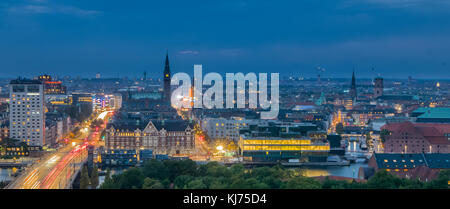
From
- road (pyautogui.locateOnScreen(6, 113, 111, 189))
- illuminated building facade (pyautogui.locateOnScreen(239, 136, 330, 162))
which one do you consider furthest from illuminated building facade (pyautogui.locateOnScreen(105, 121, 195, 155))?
illuminated building facade (pyautogui.locateOnScreen(239, 136, 330, 162))

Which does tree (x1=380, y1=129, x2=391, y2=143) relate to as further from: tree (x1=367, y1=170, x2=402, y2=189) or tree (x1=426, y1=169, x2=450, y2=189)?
tree (x1=367, y1=170, x2=402, y2=189)

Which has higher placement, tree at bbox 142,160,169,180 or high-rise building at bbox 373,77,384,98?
high-rise building at bbox 373,77,384,98

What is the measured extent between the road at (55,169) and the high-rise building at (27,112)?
104cm

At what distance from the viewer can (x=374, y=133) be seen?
70.4 ft

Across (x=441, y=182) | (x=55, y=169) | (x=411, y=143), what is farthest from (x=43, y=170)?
(x=411, y=143)

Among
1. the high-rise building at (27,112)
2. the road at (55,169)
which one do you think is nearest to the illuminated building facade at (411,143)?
the road at (55,169)

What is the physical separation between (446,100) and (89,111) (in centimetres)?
2837

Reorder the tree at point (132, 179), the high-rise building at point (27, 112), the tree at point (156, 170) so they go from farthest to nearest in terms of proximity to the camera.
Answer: the high-rise building at point (27, 112) < the tree at point (156, 170) < the tree at point (132, 179)

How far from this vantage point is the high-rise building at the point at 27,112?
747 inches

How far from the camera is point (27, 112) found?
62.7ft

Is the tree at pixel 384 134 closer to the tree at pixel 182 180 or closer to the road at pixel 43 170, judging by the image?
the tree at pixel 182 180

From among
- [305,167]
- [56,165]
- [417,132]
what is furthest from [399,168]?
[56,165]

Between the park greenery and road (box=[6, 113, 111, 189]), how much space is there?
5.29ft

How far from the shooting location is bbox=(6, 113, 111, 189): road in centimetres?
1220
